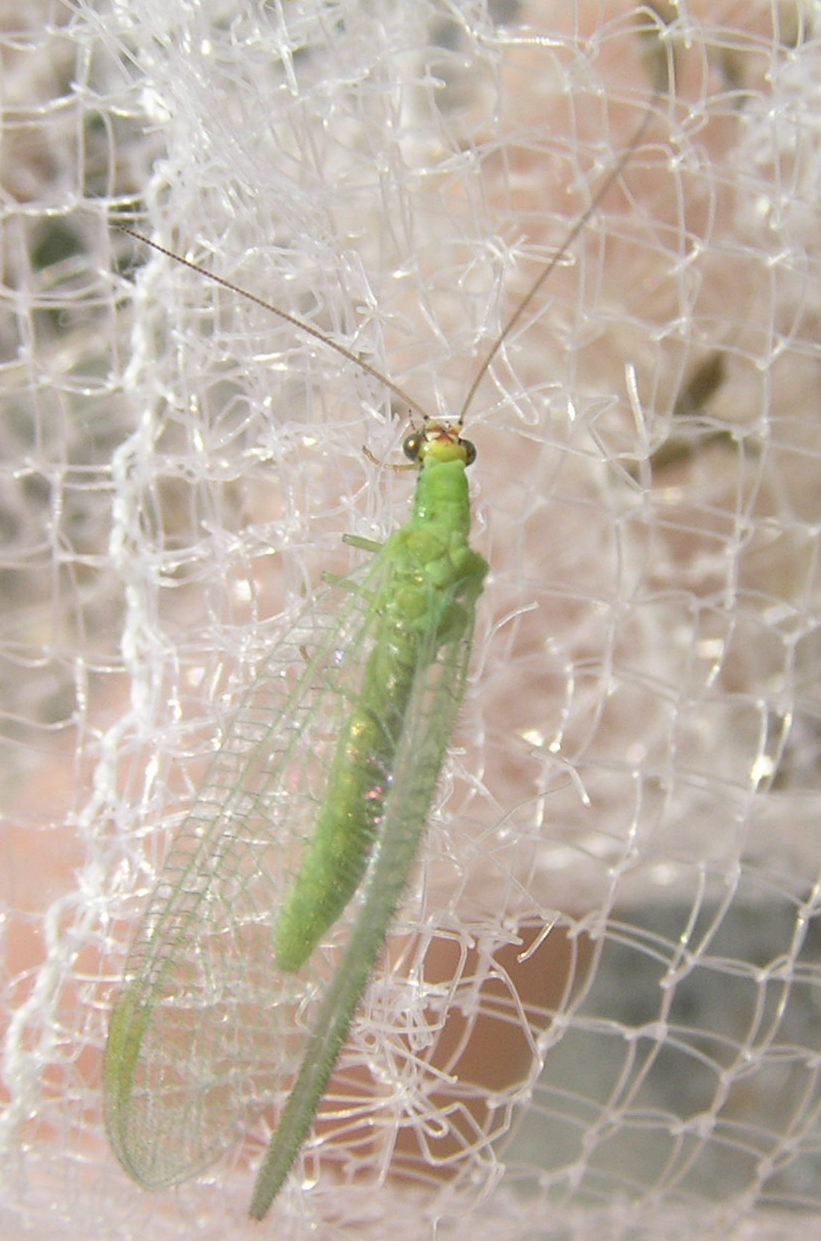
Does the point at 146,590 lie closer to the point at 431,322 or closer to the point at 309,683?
the point at 309,683

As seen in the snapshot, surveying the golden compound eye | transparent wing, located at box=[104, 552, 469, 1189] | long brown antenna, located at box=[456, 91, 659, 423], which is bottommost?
transparent wing, located at box=[104, 552, 469, 1189]

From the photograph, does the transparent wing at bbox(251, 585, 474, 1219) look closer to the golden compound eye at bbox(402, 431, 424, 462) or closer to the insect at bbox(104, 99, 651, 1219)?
the insect at bbox(104, 99, 651, 1219)

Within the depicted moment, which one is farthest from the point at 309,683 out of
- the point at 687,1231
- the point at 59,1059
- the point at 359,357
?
the point at 687,1231

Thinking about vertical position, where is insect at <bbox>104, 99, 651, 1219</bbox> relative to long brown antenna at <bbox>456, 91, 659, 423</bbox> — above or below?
below

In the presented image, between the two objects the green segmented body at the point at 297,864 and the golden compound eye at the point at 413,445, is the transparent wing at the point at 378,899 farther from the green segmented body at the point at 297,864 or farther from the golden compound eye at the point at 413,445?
the golden compound eye at the point at 413,445

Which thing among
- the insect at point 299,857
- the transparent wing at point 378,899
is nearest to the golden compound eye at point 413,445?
the insect at point 299,857

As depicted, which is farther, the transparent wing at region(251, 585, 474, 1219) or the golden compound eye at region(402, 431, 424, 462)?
the golden compound eye at region(402, 431, 424, 462)

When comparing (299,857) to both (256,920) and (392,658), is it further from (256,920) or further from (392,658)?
(392,658)

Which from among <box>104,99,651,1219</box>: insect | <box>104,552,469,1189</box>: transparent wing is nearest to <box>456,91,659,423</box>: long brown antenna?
<box>104,99,651,1219</box>: insect
